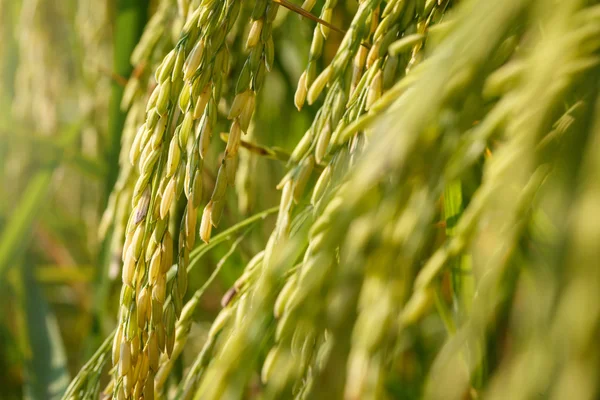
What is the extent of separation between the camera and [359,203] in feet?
0.92

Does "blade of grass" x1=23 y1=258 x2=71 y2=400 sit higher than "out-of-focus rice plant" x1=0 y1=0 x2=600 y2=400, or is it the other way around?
"out-of-focus rice plant" x1=0 y1=0 x2=600 y2=400

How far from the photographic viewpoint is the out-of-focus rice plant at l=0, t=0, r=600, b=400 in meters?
0.27

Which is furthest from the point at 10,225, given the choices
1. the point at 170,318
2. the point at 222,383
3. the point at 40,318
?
the point at 222,383

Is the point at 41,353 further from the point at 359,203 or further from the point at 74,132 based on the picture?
the point at 359,203

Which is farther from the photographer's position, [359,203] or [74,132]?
[74,132]

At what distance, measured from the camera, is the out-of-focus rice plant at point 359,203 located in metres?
0.27

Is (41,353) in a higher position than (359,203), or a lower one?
lower

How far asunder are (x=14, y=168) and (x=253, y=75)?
1.02 metres

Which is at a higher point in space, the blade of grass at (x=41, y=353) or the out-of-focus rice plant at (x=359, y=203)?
the out-of-focus rice plant at (x=359, y=203)

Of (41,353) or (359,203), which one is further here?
(41,353)

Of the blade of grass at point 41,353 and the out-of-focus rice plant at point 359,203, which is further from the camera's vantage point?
the blade of grass at point 41,353

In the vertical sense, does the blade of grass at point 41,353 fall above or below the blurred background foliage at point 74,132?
below

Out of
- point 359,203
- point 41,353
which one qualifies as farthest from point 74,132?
point 359,203

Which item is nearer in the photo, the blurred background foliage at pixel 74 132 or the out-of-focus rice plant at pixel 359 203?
the out-of-focus rice plant at pixel 359 203
